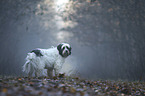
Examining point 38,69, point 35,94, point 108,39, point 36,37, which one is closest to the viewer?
point 35,94

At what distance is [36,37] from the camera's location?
27.5 meters

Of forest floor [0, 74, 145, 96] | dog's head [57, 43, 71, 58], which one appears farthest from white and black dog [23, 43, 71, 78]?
forest floor [0, 74, 145, 96]

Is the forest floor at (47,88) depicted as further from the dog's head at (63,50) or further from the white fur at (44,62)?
the dog's head at (63,50)

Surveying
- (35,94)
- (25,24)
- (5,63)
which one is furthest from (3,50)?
(35,94)

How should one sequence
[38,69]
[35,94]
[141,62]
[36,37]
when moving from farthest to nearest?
[36,37]
[141,62]
[38,69]
[35,94]

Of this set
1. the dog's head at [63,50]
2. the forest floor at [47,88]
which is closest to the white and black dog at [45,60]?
the dog's head at [63,50]

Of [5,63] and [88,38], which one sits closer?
[5,63]

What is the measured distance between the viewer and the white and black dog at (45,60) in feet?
23.9

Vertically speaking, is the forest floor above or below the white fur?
below

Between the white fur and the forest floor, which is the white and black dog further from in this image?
the forest floor

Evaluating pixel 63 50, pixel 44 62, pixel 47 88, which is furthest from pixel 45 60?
pixel 47 88

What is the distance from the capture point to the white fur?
7.28 m

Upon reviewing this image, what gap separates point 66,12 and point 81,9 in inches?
80.3

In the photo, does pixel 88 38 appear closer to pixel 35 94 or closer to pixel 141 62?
pixel 141 62
